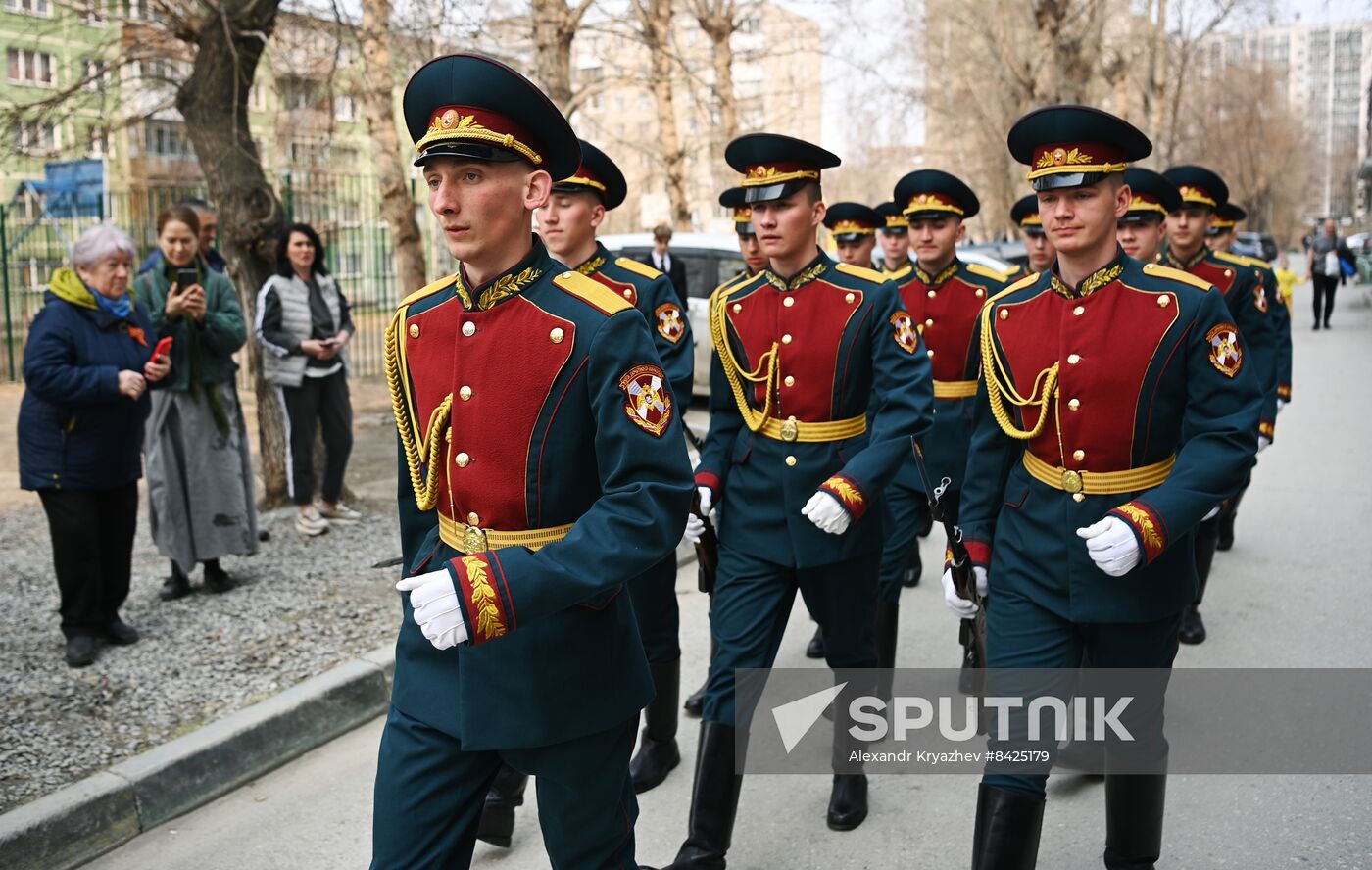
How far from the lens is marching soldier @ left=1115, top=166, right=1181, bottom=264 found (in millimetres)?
5364

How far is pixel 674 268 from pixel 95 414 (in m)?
8.80

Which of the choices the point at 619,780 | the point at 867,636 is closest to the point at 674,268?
the point at 867,636

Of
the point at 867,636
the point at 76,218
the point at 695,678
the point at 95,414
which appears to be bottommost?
the point at 695,678

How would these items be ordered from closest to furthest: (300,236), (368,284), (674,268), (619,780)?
(619,780) → (300,236) → (674,268) → (368,284)

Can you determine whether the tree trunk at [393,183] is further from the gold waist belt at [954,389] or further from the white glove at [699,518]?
the white glove at [699,518]

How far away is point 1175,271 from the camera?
146 inches

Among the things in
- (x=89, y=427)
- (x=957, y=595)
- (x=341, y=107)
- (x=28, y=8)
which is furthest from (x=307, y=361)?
(x=341, y=107)

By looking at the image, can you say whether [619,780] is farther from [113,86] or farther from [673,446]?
[113,86]

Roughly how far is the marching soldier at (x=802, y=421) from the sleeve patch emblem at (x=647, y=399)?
1.44 meters

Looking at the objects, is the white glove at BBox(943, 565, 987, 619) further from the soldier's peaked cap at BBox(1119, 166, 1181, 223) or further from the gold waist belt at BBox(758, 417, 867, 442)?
the soldier's peaked cap at BBox(1119, 166, 1181, 223)

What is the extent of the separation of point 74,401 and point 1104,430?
4.24 m

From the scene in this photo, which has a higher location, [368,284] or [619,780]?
[368,284]

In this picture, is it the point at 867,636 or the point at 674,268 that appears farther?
the point at 674,268

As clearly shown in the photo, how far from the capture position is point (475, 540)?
275 cm
